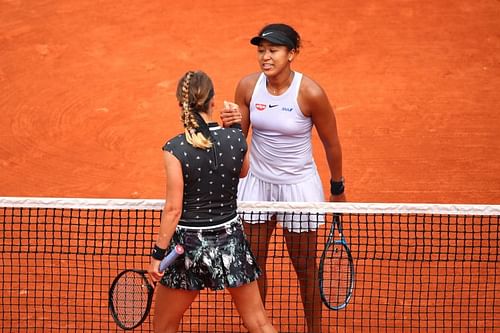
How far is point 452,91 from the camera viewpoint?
34.5ft

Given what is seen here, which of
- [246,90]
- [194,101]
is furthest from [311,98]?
[194,101]

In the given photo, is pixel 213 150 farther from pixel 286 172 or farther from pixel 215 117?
pixel 215 117

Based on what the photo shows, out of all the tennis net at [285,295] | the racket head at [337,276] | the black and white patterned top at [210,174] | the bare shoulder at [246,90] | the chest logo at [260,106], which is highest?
the bare shoulder at [246,90]

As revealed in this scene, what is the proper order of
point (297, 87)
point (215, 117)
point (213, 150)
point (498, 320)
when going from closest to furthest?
1. point (213, 150)
2. point (297, 87)
3. point (498, 320)
4. point (215, 117)

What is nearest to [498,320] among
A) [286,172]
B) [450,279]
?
[450,279]

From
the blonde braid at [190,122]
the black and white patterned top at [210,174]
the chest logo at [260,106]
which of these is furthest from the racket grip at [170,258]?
the chest logo at [260,106]

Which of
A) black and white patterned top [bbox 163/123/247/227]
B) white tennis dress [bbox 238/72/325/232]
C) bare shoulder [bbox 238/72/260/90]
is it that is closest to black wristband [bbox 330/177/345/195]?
white tennis dress [bbox 238/72/325/232]

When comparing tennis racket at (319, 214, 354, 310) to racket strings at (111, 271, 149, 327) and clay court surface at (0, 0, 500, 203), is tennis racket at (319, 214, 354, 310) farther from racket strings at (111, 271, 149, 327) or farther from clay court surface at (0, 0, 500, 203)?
clay court surface at (0, 0, 500, 203)

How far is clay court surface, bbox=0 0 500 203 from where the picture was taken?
931cm

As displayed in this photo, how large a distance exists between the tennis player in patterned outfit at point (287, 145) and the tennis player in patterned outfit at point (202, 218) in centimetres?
72

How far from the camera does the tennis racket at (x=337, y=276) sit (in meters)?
6.38

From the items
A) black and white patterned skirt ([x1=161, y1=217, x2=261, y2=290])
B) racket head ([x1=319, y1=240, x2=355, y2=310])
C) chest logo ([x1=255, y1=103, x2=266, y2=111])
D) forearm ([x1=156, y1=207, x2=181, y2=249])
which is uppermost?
chest logo ([x1=255, y1=103, x2=266, y2=111])

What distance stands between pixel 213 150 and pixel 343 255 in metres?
1.81

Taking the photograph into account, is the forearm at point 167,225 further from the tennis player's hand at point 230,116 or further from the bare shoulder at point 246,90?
the bare shoulder at point 246,90
